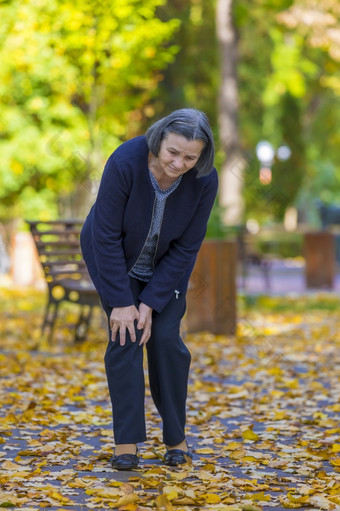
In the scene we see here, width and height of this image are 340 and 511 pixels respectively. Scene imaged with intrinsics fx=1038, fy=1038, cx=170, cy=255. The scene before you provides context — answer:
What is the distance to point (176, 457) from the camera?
477cm

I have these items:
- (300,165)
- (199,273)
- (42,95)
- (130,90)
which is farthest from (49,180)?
(300,165)

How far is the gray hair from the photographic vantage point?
438 cm

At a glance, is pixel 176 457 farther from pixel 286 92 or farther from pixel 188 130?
pixel 286 92

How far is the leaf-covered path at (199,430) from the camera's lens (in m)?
4.17

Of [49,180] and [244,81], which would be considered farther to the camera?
[244,81]

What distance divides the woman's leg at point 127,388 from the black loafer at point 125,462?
77mm

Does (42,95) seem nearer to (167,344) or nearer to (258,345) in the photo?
(258,345)

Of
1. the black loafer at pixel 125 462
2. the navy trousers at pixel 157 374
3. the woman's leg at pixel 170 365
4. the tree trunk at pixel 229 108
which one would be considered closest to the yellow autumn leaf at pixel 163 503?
the black loafer at pixel 125 462

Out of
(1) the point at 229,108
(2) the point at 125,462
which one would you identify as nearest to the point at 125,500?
(2) the point at 125,462

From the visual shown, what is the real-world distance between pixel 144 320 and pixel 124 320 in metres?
0.09

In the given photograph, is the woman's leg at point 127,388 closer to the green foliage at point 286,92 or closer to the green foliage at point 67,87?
the green foliage at point 67,87

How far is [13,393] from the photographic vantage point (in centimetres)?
663

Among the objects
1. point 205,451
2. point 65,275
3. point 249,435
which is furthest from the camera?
point 65,275

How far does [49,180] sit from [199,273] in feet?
31.0
